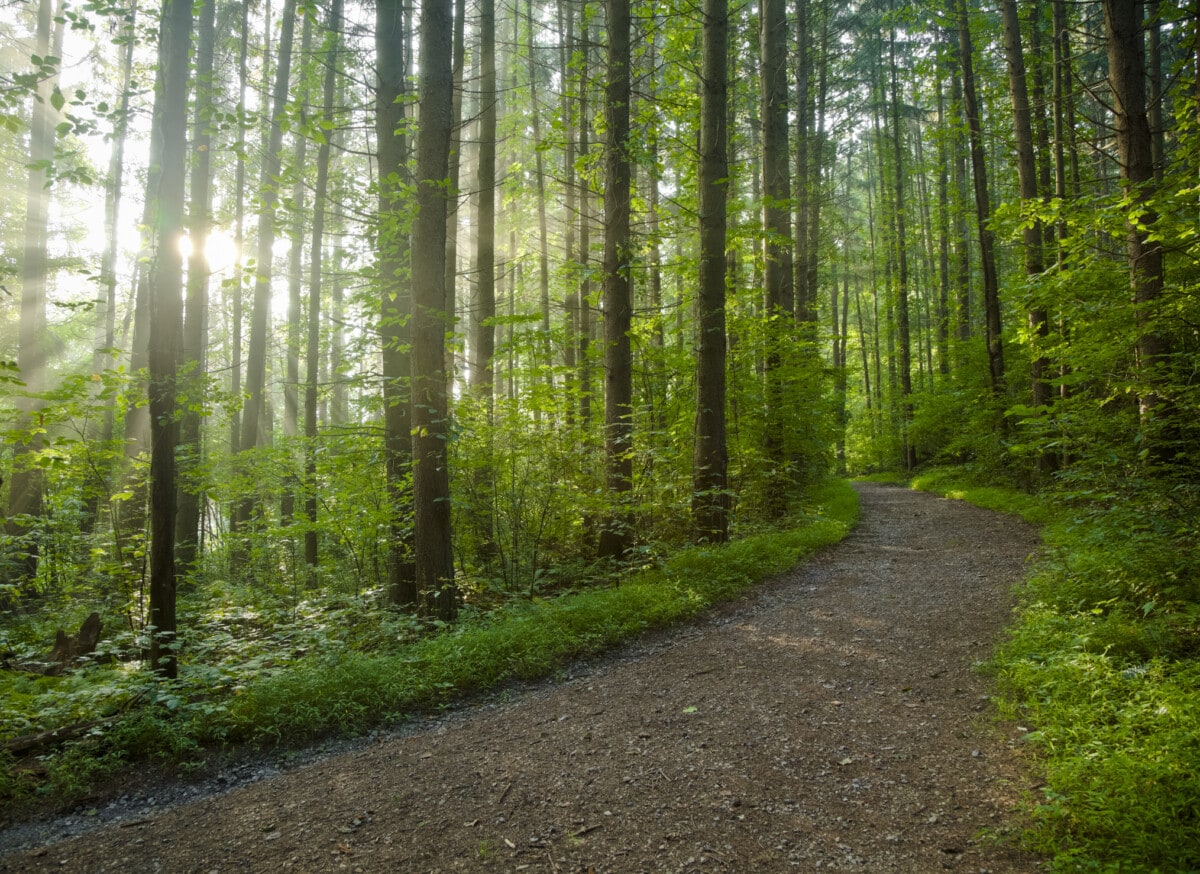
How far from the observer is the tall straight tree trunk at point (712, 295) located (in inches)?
334

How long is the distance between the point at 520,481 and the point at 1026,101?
1280 centimetres

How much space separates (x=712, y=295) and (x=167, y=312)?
6274 millimetres

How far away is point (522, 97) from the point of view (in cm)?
1545

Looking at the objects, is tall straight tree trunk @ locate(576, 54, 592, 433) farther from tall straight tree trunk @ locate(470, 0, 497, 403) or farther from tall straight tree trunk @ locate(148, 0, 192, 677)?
tall straight tree trunk @ locate(148, 0, 192, 677)

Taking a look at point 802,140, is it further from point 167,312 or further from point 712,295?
point 167,312

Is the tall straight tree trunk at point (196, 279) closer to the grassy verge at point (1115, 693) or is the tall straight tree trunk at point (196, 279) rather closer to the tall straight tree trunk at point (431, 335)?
the tall straight tree trunk at point (431, 335)

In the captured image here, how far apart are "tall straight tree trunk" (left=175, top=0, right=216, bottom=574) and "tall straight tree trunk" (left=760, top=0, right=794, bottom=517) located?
29.1ft

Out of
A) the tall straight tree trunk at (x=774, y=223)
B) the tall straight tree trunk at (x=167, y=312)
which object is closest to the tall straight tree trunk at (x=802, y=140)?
the tall straight tree trunk at (x=774, y=223)

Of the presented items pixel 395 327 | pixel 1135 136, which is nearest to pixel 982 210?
pixel 1135 136

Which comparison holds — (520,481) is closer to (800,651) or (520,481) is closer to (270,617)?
(270,617)

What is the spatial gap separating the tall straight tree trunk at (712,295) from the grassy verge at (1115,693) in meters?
3.79

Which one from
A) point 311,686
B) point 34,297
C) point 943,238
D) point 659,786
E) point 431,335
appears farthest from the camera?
point 943,238

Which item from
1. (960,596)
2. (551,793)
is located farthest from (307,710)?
(960,596)

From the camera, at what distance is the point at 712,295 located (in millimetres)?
8492
